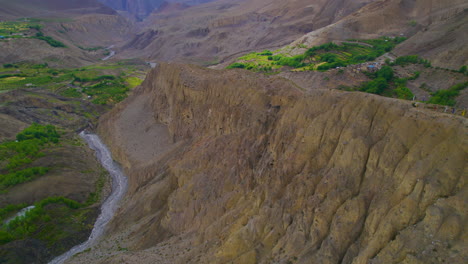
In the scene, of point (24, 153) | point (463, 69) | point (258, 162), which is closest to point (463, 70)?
point (463, 69)

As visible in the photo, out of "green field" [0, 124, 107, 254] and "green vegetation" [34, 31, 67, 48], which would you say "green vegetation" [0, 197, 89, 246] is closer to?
"green field" [0, 124, 107, 254]

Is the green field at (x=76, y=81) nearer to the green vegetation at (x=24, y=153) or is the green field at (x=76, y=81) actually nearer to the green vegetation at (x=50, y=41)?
the green vegetation at (x=50, y=41)

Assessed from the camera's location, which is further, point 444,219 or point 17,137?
point 17,137

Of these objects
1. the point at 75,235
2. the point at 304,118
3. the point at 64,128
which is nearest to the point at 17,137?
the point at 64,128

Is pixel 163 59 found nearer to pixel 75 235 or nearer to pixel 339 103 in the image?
pixel 75 235

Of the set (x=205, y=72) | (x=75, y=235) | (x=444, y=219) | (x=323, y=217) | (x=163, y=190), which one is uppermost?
(x=205, y=72)

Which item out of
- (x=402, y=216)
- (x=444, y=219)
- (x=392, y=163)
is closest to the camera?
(x=444, y=219)
